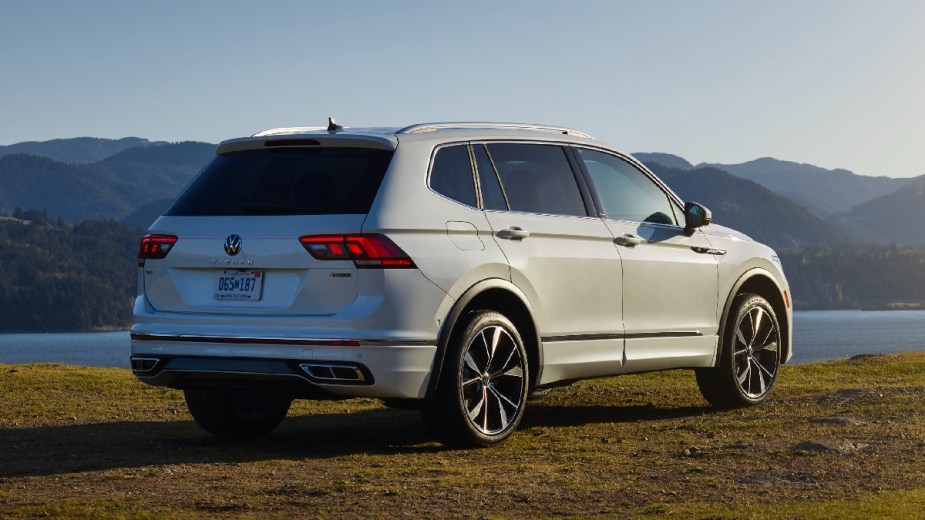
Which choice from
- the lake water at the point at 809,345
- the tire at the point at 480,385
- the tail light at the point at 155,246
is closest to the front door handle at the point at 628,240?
the tire at the point at 480,385

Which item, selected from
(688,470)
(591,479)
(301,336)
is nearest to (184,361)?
(301,336)

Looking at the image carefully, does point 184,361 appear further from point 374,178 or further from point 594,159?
point 594,159

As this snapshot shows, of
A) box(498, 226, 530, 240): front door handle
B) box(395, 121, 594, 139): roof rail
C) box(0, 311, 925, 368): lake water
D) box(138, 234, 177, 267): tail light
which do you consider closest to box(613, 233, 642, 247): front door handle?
box(395, 121, 594, 139): roof rail

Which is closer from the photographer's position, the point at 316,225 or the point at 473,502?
the point at 473,502

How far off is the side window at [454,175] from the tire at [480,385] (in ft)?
2.39

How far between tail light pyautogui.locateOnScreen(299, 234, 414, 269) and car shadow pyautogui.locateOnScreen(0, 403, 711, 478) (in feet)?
4.50

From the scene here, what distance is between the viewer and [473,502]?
5855 mm

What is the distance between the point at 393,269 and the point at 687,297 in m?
3.19

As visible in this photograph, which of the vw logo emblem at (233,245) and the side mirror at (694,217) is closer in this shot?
the vw logo emblem at (233,245)

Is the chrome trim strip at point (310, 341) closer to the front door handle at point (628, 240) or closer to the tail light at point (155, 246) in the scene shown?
the tail light at point (155, 246)

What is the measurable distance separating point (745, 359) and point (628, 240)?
1974 millimetres

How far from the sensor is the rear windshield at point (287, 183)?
7.20 meters

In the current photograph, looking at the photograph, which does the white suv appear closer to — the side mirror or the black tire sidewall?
the side mirror

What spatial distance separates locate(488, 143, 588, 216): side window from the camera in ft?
26.6
